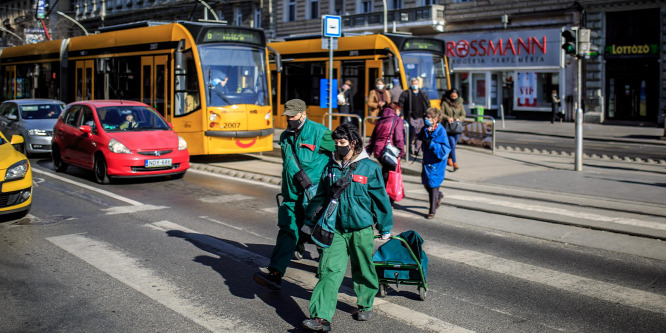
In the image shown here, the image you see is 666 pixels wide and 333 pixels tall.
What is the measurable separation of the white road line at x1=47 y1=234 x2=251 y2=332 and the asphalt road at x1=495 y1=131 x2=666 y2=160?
14.6 m

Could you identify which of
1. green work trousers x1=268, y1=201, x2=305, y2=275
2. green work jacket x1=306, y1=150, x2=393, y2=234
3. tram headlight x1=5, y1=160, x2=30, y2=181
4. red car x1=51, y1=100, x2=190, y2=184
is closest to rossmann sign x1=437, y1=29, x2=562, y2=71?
red car x1=51, y1=100, x2=190, y2=184

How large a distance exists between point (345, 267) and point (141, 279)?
226 cm

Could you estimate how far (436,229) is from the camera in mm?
9852

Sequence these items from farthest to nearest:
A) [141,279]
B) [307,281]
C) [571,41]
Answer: [571,41] → [307,281] → [141,279]

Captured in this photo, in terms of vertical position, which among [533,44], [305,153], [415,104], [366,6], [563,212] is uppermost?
[366,6]

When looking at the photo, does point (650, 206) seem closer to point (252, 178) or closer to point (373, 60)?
point (252, 178)

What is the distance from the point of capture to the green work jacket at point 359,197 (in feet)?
18.9

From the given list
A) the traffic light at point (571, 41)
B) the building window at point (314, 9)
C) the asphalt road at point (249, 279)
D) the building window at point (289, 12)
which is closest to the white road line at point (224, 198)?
the asphalt road at point (249, 279)

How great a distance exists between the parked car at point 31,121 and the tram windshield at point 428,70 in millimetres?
9403

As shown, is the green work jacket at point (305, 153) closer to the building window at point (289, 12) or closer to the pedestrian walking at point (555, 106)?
the pedestrian walking at point (555, 106)

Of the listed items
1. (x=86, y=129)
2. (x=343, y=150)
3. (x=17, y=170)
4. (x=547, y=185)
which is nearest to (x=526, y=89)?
(x=547, y=185)

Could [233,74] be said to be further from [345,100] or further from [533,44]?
[533,44]

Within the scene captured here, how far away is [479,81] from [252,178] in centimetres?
2713

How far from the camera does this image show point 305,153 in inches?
271
